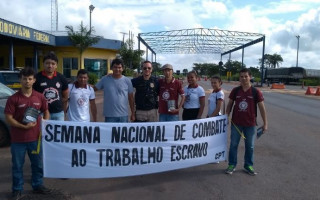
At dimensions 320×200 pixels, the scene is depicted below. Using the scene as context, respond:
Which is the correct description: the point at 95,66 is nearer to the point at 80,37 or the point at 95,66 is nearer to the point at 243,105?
the point at 80,37

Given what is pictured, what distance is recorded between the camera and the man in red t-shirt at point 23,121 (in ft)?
14.5

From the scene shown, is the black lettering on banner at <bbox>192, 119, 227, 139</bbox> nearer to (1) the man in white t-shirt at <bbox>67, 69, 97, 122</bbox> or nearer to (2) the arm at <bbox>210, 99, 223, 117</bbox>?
(2) the arm at <bbox>210, 99, 223, 117</bbox>

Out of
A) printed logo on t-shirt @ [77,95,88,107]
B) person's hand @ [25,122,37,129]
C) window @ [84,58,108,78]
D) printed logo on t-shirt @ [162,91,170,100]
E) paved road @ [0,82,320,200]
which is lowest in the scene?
paved road @ [0,82,320,200]

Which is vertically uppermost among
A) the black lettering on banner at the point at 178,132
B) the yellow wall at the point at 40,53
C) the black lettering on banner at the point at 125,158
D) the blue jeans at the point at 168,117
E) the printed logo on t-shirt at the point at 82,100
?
the yellow wall at the point at 40,53

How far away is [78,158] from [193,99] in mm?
2486

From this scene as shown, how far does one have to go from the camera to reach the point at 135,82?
234 inches

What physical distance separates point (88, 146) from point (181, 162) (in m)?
1.61

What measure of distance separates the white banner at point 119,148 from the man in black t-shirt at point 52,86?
1.59 ft

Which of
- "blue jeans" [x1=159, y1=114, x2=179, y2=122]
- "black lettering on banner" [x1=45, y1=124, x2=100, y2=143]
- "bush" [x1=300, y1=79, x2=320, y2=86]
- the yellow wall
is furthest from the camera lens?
"bush" [x1=300, y1=79, x2=320, y2=86]

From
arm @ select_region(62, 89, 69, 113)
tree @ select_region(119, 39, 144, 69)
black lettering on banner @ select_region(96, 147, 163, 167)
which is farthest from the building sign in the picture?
black lettering on banner @ select_region(96, 147, 163, 167)

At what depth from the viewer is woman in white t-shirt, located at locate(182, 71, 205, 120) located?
636cm

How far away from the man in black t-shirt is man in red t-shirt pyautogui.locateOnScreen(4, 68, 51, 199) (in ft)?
1.44

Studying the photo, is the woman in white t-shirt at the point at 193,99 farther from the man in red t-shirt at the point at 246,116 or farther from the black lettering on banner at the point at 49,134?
the black lettering on banner at the point at 49,134

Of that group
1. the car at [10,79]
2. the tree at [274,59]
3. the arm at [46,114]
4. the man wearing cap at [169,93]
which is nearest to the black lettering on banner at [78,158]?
the arm at [46,114]
